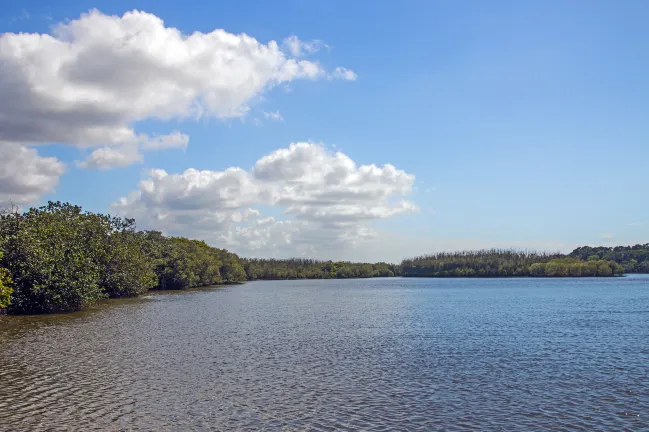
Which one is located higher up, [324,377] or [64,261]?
[64,261]

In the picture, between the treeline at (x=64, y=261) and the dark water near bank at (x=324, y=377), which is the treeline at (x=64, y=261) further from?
the dark water near bank at (x=324, y=377)

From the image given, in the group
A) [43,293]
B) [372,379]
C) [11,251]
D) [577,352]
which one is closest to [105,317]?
[43,293]

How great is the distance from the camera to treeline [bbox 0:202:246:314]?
167ft

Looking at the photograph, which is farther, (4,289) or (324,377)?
(4,289)

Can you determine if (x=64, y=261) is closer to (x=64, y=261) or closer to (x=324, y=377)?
(x=64, y=261)

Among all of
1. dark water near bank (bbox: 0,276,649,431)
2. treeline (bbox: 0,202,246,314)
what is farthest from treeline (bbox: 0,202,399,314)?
dark water near bank (bbox: 0,276,649,431)

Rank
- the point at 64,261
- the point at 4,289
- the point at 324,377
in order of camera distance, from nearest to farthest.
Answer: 1. the point at 324,377
2. the point at 4,289
3. the point at 64,261

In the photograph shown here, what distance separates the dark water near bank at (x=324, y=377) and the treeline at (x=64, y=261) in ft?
23.6

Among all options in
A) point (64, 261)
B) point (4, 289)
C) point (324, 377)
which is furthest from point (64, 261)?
point (324, 377)

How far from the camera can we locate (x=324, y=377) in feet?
80.6

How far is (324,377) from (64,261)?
133 feet

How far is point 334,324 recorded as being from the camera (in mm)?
47500

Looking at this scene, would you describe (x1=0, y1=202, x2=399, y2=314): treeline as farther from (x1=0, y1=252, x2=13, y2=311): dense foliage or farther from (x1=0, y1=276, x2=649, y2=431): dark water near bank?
(x1=0, y1=276, x2=649, y2=431): dark water near bank

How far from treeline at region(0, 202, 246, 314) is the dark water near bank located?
283 inches
